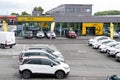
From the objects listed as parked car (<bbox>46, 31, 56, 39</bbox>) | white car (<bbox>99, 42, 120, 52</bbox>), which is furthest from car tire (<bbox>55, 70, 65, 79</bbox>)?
parked car (<bbox>46, 31, 56, 39</bbox>)

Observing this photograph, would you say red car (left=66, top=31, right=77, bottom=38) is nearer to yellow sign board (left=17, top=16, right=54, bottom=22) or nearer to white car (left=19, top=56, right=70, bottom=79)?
yellow sign board (left=17, top=16, right=54, bottom=22)

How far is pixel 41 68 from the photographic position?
21.6m

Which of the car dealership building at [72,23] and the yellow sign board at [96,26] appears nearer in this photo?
the car dealership building at [72,23]

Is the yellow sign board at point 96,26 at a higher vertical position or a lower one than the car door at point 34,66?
higher

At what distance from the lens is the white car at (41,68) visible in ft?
70.8

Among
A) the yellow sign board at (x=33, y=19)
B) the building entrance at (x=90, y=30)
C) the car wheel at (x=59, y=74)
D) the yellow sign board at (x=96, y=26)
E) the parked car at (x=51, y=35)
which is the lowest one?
the car wheel at (x=59, y=74)

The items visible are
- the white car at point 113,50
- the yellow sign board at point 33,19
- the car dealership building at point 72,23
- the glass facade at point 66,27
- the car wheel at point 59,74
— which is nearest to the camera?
the car wheel at point 59,74

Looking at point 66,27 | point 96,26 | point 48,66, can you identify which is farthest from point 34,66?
point 66,27

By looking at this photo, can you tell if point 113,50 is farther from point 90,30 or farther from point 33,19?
point 90,30

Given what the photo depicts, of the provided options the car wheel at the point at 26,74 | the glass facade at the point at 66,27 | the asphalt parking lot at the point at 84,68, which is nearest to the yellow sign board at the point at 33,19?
the glass facade at the point at 66,27

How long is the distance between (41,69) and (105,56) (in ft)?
47.2

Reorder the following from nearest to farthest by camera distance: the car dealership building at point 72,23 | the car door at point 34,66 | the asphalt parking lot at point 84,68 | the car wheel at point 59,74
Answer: the car door at point 34,66 < the car wheel at point 59,74 < the asphalt parking lot at point 84,68 < the car dealership building at point 72,23

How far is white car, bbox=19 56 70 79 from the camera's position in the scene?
850 inches

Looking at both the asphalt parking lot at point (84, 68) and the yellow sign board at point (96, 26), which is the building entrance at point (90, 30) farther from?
the asphalt parking lot at point (84, 68)
